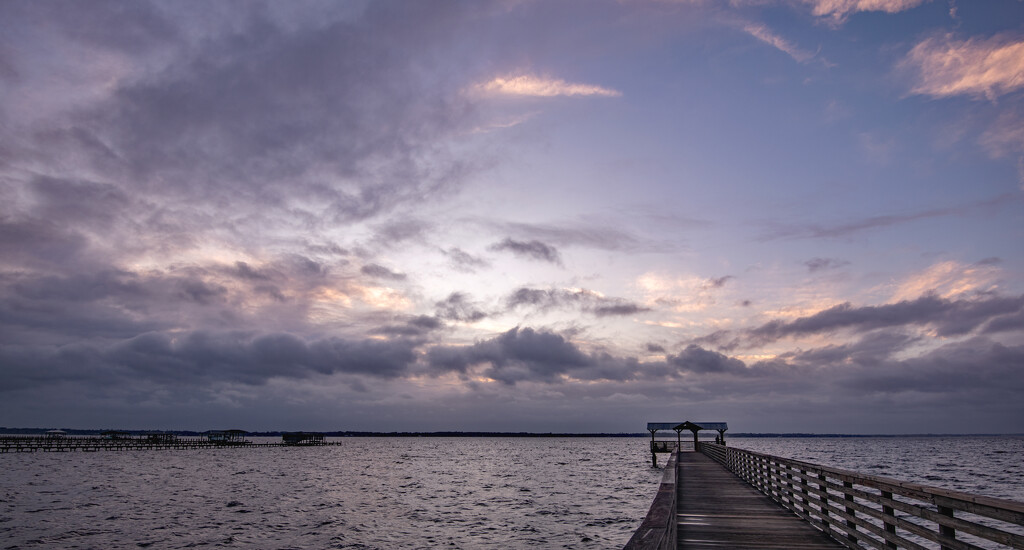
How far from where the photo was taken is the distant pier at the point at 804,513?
5840mm

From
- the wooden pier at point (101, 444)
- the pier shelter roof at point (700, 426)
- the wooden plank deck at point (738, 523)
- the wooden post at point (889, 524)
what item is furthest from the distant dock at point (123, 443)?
the wooden post at point (889, 524)

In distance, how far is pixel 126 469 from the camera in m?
58.1

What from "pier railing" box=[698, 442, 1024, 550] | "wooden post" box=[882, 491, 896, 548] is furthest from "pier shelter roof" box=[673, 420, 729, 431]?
"wooden post" box=[882, 491, 896, 548]

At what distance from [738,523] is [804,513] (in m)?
1.53

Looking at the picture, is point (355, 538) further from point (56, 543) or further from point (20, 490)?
point (20, 490)

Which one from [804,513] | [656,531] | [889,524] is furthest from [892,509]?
[804,513]

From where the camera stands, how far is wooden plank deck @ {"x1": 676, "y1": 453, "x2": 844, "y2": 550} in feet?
33.4

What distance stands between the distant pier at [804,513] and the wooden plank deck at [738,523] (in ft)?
0.06

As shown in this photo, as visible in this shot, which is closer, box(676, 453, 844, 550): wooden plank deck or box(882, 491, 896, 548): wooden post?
box(882, 491, 896, 548): wooden post

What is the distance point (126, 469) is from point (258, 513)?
38065mm

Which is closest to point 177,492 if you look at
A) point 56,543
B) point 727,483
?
point 56,543

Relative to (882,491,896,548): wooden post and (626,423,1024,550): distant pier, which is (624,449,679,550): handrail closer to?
(626,423,1024,550): distant pier

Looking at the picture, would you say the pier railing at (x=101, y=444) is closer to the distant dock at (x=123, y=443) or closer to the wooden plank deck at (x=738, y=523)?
the distant dock at (x=123, y=443)

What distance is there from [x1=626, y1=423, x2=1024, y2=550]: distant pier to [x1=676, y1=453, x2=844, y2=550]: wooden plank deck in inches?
0.7
